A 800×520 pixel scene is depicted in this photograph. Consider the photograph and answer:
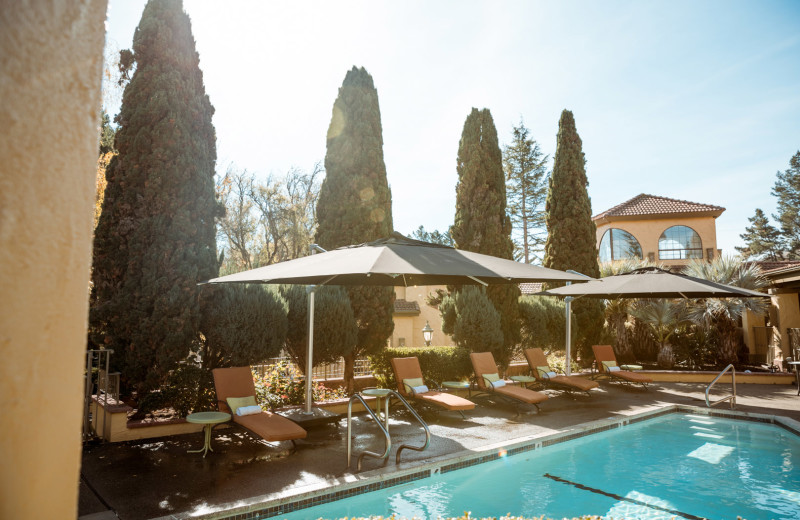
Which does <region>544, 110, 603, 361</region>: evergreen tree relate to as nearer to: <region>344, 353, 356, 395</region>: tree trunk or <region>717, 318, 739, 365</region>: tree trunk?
<region>717, 318, 739, 365</region>: tree trunk

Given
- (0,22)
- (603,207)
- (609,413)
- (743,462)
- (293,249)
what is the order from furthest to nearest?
(603,207) → (293,249) → (609,413) → (743,462) → (0,22)

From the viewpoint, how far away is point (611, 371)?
14.0 m

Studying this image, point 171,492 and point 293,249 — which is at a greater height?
point 293,249

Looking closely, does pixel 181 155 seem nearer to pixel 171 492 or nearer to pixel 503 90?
pixel 171 492

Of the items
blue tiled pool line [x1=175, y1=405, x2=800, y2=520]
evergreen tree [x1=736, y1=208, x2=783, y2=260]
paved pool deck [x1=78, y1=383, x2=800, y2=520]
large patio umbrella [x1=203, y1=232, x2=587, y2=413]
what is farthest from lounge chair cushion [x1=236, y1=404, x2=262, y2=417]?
evergreen tree [x1=736, y1=208, x2=783, y2=260]

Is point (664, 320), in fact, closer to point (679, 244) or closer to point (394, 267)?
point (394, 267)

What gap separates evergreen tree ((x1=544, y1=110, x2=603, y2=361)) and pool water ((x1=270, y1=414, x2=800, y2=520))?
944 cm

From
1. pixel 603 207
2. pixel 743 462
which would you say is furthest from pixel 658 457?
pixel 603 207

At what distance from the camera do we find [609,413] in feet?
33.4

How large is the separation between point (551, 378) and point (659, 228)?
2386 centimetres

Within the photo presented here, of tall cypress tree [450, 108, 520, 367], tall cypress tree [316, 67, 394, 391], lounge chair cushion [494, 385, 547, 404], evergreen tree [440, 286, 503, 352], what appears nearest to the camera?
lounge chair cushion [494, 385, 547, 404]

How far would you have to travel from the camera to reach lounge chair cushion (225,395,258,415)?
25.1 ft

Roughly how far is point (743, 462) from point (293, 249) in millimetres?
26280

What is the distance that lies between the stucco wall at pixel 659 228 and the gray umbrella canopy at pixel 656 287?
19.7 metres
